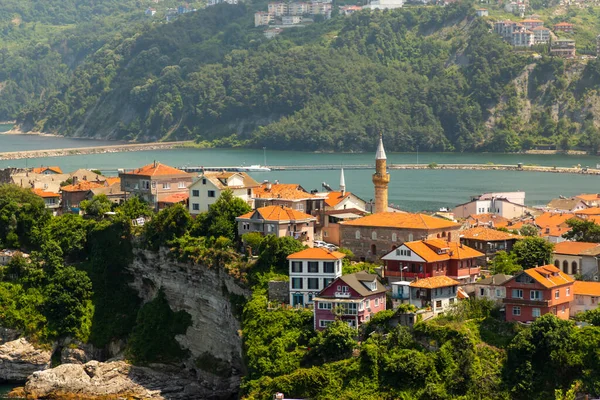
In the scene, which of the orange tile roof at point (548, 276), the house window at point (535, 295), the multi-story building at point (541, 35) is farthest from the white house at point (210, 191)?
the multi-story building at point (541, 35)

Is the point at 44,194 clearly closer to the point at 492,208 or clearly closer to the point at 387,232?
the point at 387,232

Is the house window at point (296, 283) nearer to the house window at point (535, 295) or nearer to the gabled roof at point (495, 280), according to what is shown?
the gabled roof at point (495, 280)

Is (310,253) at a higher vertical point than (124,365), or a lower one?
higher

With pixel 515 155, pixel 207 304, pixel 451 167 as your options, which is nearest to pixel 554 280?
pixel 207 304

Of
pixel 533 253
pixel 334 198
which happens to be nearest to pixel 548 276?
pixel 533 253

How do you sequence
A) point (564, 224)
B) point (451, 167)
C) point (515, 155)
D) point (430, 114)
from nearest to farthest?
point (564, 224) < point (451, 167) < point (515, 155) < point (430, 114)

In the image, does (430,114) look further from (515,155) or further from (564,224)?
(564,224)
